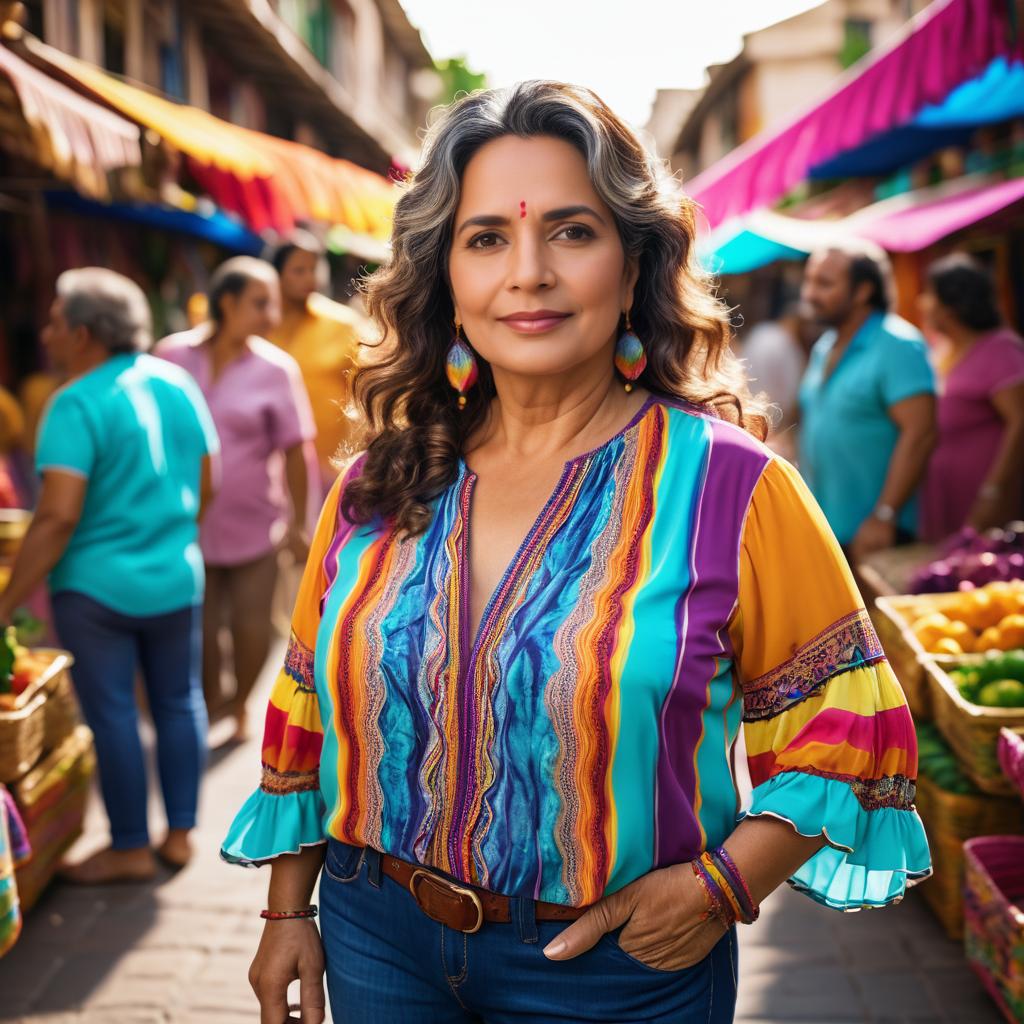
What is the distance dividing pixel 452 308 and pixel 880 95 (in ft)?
12.6

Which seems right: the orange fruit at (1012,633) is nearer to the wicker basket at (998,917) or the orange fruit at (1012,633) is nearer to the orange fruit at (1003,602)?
the orange fruit at (1003,602)

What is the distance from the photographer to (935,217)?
28.5 ft

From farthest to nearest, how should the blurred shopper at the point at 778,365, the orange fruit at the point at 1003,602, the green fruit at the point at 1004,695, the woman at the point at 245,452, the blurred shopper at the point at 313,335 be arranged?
the blurred shopper at the point at 778,365
the blurred shopper at the point at 313,335
the woman at the point at 245,452
the orange fruit at the point at 1003,602
the green fruit at the point at 1004,695

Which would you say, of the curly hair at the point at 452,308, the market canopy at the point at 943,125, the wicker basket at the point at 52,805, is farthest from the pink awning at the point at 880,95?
the wicker basket at the point at 52,805

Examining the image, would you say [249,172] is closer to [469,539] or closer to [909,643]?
[909,643]

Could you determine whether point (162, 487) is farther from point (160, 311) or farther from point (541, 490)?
point (160, 311)

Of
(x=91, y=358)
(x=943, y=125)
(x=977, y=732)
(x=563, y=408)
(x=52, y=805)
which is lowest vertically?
(x=52, y=805)

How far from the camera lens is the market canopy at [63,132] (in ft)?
15.5

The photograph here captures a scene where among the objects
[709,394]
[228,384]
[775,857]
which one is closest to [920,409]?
[228,384]

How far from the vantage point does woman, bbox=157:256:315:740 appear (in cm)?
539

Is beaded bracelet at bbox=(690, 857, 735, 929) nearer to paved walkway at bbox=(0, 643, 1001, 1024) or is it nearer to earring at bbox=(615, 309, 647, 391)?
earring at bbox=(615, 309, 647, 391)

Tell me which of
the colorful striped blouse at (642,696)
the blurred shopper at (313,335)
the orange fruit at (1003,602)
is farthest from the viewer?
the blurred shopper at (313,335)

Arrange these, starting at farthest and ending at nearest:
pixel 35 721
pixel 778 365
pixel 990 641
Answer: pixel 778 365
pixel 990 641
pixel 35 721

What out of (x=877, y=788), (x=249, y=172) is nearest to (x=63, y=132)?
(x=249, y=172)
